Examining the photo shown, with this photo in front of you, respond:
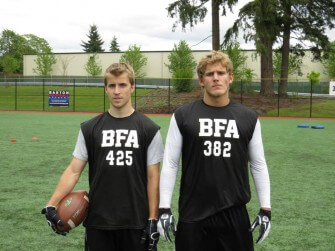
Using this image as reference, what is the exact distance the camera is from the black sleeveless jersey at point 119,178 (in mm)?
2932

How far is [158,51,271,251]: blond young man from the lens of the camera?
112 inches

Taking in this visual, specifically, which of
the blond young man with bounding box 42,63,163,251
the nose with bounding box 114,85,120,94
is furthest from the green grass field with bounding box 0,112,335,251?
the nose with bounding box 114,85,120,94

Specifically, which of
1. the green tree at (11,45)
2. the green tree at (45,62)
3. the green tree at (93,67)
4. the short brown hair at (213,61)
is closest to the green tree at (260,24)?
the short brown hair at (213,61)

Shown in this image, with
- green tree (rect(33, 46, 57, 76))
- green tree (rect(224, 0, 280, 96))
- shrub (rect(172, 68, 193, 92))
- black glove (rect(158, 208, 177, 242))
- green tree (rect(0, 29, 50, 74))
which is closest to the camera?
black glove (rect(158, 208, 177, 242))

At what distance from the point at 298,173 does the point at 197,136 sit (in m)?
6.00

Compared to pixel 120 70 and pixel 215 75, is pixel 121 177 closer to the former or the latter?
pixel 120 70

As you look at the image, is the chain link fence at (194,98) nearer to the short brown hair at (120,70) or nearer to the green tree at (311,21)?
the green tree at (311,21)

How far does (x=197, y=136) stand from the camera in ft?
9.35

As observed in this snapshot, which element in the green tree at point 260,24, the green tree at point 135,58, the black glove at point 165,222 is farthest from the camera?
the green tree at point 135,58

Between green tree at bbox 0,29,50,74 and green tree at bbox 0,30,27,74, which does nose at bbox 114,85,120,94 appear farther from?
green tree at bbox 0,30,27,74

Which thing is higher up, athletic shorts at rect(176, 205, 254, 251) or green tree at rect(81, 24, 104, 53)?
green tree at rect(81, 24, 104, 53)

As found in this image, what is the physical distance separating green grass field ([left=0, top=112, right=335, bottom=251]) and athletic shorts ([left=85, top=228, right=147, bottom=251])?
Answer: 1.64 meters

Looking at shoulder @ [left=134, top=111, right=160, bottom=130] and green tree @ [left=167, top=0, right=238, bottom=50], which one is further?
green tree @ [left=167, top=0, right=238, bottom=50]

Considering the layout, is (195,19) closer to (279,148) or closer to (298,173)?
(279,148)
